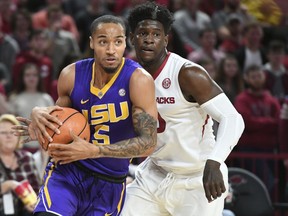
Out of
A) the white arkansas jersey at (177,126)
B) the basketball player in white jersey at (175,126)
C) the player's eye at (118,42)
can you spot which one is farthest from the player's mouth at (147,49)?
the player's eye at (118,42)

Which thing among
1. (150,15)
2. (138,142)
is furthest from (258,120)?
(138,142)

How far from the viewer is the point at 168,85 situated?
563cm

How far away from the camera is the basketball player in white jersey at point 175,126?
5488mm

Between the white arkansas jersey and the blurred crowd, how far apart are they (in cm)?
298

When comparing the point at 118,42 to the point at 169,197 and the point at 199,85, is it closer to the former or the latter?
the point at 199,85

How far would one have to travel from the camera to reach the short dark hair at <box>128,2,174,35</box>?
5.66 meters

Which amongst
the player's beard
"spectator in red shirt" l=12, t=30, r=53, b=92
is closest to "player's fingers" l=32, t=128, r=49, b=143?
the player's beard

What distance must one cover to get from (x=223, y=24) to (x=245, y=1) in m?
7.03

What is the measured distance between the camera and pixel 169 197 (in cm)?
571

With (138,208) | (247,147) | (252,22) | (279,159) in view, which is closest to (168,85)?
(138,208)

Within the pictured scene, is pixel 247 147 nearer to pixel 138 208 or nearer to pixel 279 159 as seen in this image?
pixel 279 159

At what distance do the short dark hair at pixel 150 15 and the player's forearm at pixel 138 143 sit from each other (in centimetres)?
87

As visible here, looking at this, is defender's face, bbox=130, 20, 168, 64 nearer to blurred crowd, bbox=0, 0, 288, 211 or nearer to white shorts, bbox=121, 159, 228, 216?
white shorts, bbox=121, 159, 228, 216

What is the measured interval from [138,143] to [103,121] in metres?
0.34
